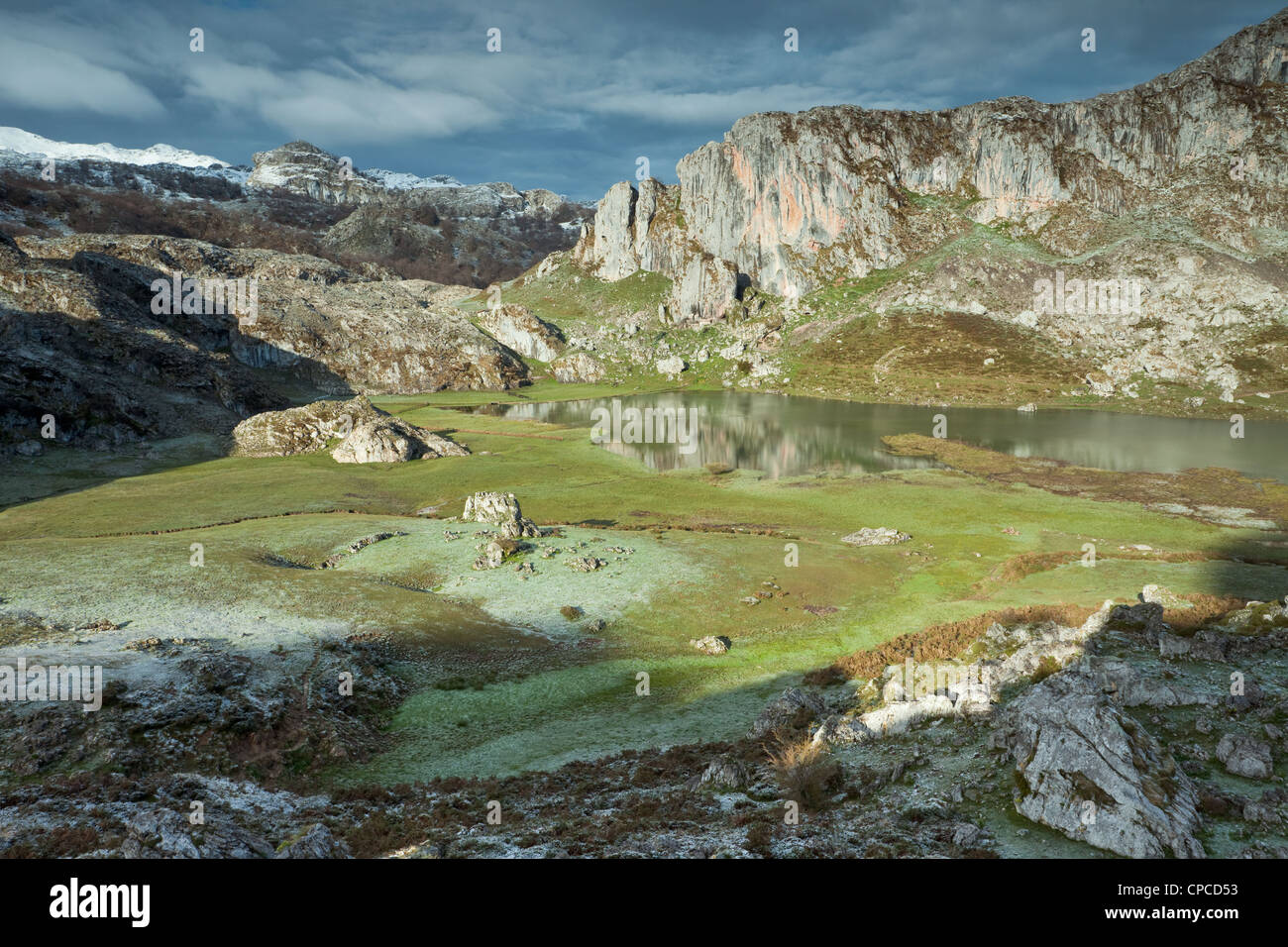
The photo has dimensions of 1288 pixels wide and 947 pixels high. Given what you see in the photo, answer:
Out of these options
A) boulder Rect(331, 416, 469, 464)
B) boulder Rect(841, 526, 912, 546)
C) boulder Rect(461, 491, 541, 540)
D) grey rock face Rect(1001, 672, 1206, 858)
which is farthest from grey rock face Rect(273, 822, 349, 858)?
boulder Rect(331, 416, 469, 464)

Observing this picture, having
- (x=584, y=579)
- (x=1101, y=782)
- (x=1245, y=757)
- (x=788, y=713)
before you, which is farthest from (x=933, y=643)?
(x=584, y=579)

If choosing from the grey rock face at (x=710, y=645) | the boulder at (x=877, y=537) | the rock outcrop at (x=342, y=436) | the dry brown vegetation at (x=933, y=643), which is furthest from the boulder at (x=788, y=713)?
the rock outcrop at (x=342, y=436)

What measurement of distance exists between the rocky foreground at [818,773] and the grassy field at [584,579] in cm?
323

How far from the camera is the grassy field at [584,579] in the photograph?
2961 cm

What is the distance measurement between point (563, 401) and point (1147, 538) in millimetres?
135018

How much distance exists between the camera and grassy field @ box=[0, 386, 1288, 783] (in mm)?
29609

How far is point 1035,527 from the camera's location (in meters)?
59.2

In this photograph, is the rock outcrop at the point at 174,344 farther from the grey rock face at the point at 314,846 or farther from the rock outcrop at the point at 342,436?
the grey rock face at the point at 314,846

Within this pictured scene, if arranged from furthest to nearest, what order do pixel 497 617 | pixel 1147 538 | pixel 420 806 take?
pixel 1147 538
pixel 497 617
pixel 420 806

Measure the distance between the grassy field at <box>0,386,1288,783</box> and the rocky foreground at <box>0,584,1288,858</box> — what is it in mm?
3233

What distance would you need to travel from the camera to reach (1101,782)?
14.3 m
